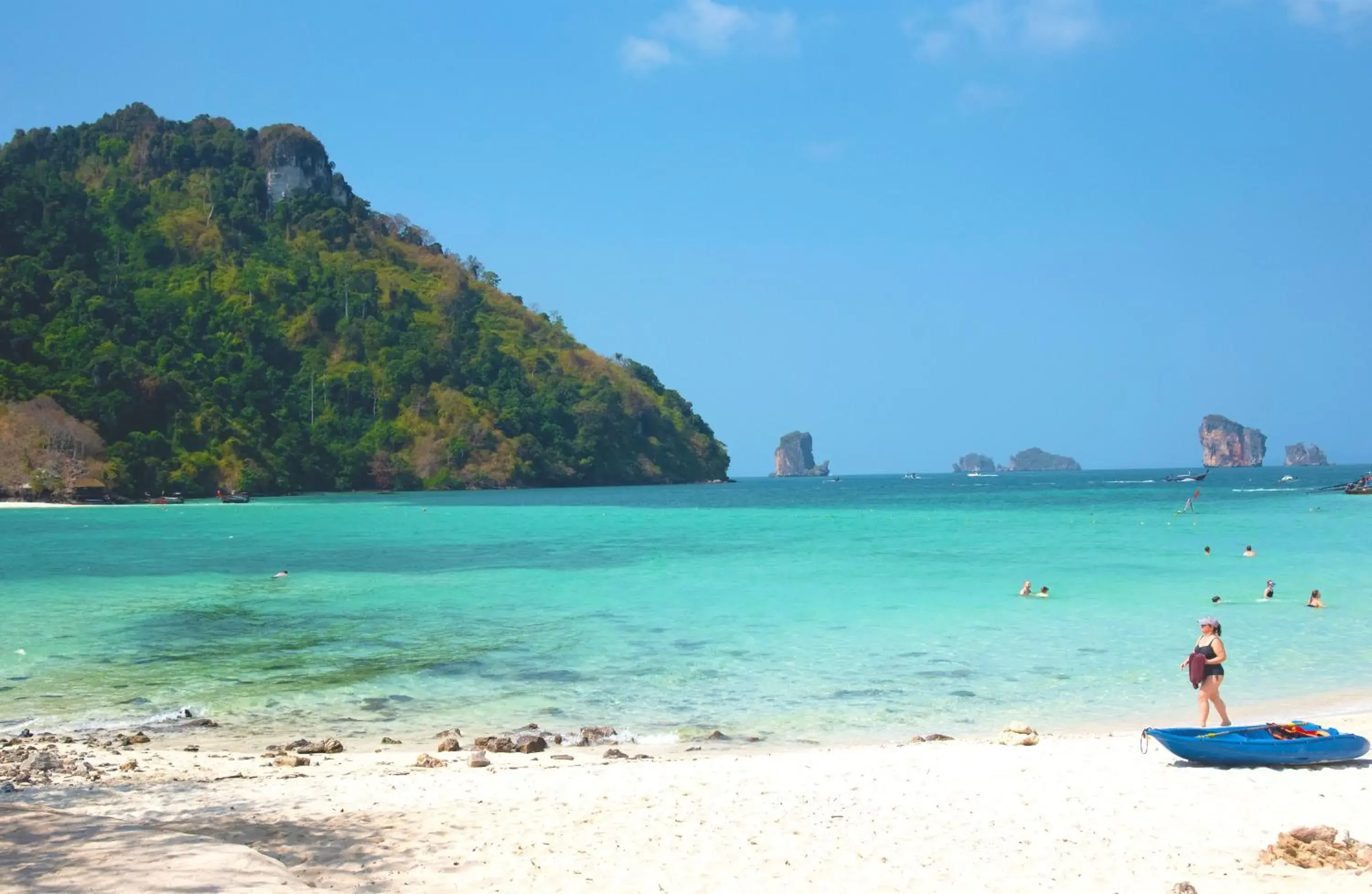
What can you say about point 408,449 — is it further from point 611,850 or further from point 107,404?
point 611,850

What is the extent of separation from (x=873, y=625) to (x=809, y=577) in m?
9.50

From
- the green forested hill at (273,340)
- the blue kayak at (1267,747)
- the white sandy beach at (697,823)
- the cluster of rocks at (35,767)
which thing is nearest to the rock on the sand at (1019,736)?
the white sandy beach at (697,823)

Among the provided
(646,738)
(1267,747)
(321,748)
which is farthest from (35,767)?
(1267,747)

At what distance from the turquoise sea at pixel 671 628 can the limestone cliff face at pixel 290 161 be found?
128 metres

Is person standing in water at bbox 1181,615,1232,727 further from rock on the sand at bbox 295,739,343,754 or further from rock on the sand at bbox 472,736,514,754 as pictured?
rock on the sand at bbox 295,739,343,754

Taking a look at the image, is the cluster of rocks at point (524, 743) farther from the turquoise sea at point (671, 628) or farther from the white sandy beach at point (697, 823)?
the turquoise sea at point (671, 628)

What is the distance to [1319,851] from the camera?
7.09m

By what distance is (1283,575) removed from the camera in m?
29.3

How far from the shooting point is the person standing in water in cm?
1099

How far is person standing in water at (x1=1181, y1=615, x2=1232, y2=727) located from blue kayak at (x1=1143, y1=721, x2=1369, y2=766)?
4.03ft

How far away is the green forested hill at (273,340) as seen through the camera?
9881 centimetres

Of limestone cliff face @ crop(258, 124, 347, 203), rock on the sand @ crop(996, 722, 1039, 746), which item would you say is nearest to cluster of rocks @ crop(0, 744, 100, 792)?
rock on the sand @ crop(996, 722, 1039, 746)

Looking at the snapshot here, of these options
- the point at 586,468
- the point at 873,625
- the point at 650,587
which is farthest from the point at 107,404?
the point at 873,625

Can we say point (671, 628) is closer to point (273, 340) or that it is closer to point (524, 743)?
point (524, 743)
